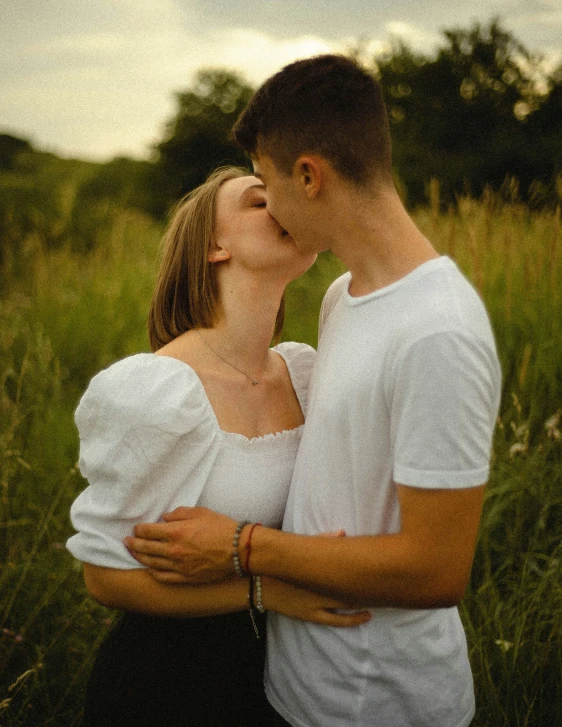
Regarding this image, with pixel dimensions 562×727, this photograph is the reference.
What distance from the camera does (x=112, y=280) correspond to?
20.6ft

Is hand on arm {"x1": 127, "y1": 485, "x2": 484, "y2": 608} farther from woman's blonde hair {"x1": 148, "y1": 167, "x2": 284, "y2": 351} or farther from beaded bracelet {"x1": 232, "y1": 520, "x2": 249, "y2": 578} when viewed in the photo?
woman's blonde hair {"x1": 148, "y1": 167, "x2": 284, "y2": 351}

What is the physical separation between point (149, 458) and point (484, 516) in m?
1.88

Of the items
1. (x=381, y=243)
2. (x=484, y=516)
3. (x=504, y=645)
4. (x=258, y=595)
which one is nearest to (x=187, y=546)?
(x=258, y=595)

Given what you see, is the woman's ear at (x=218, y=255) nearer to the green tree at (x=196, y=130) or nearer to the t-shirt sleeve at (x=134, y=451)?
the t-shirt sleeve at (x=134, y=451)

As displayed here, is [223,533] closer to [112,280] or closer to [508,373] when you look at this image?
[508,373]

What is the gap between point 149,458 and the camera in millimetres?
1576

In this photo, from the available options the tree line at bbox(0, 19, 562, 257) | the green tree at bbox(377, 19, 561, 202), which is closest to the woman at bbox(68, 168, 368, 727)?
the tree line at bbox(0, 19, 562, 257)

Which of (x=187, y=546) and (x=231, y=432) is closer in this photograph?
(x=187, y=546)

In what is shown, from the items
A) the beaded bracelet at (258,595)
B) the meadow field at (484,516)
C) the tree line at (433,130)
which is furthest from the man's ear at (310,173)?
the tree line at (433,130)

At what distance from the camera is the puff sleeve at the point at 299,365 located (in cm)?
212

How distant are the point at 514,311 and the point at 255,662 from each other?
9.09 ft

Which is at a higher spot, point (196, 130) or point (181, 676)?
point (196, 130)

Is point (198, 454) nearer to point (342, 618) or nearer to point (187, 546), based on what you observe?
point (187, 546)

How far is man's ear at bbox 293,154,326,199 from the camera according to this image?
1525 millimetres
